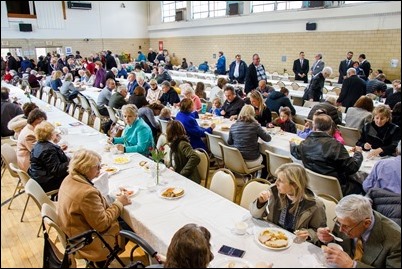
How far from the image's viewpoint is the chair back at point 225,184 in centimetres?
320

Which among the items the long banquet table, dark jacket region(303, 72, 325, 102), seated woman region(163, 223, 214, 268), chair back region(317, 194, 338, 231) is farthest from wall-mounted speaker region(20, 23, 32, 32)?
seated woman region(163, 223, 214, 268)

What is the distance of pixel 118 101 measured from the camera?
23.3 feet

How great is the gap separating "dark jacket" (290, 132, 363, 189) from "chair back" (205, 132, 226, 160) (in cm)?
144

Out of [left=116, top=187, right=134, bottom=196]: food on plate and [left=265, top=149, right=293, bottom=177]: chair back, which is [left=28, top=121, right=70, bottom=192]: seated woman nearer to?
[left=116, top=187, right=134, bottom=196]: food on plate

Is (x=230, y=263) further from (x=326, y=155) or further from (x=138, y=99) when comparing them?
(x=138, y=99)

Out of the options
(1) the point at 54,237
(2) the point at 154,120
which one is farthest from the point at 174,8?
(1) the point at 54,237

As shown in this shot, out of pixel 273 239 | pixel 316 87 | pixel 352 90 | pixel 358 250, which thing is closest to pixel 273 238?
pixel 273 239

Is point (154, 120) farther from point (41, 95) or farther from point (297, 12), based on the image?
point (297, 12)

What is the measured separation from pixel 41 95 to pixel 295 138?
8551 mm

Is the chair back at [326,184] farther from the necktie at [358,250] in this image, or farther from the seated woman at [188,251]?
the seated woman at [188,251]

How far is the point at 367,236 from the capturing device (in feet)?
6.95

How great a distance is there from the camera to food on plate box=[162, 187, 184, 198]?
3.01 metres

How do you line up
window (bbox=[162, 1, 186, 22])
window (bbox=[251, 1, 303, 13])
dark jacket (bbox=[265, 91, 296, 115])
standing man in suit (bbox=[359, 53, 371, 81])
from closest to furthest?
dark jacket (bbox=[265, 91, 296, 115]), standing man in suit (bbox=[359, 53, 371, 81]), window (bbox=[251, 1, 303, 13]), window (bbox=[162, 1, 186, 22])

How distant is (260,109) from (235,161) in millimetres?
1541
